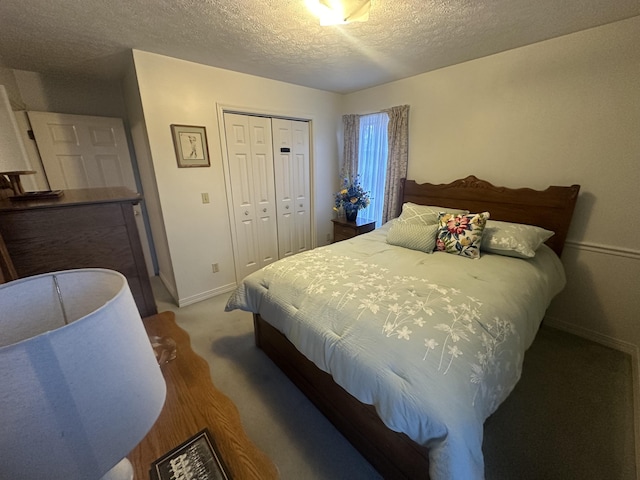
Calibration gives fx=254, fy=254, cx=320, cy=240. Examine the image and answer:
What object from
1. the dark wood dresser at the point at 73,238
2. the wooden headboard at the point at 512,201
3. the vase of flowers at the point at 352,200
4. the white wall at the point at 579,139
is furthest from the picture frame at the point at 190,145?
the white wall at the point at 579,139

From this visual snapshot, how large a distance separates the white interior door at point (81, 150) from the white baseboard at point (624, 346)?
3.94 m

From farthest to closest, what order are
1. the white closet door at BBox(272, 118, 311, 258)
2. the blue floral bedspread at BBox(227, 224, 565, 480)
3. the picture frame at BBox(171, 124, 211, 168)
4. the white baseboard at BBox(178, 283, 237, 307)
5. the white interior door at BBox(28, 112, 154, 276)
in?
1. the white closet door at BBox(272, 118, 311, 258)
2. the white baseboard at BBox(178, 283, 237, 307)
3. the white interior door at BBox(28, 112, 154, 276)
4. the picture frame at BBox(171, 124, 211, 168)
5. the blue floral bedspread at BBox(227, 224, 565, 480)

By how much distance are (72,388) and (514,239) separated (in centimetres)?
244

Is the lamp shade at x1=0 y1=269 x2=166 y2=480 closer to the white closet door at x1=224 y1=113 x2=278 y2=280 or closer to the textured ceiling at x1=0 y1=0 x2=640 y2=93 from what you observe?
the textured ceiling at x1=0 y1=0 x2=640 y2=93

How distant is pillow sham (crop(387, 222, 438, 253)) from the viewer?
2.13 m

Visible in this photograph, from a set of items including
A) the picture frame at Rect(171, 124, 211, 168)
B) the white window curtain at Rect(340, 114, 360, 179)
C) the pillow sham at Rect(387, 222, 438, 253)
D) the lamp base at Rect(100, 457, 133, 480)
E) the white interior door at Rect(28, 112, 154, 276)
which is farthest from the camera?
the white window curtain at Rect(340, 114, 360, 179)

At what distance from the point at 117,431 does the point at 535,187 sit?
3002 mm

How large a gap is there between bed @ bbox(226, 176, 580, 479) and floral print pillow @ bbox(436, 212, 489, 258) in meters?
0.07

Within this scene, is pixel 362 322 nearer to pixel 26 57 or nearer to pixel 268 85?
pixel 268 85

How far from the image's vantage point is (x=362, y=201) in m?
3.32

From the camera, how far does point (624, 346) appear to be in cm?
202

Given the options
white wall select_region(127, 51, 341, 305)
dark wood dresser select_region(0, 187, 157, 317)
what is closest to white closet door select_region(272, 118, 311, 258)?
white wall select_region(127, 51, 341, 305)

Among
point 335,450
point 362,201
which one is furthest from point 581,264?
point 335,450

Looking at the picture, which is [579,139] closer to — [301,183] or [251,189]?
[301,183]
